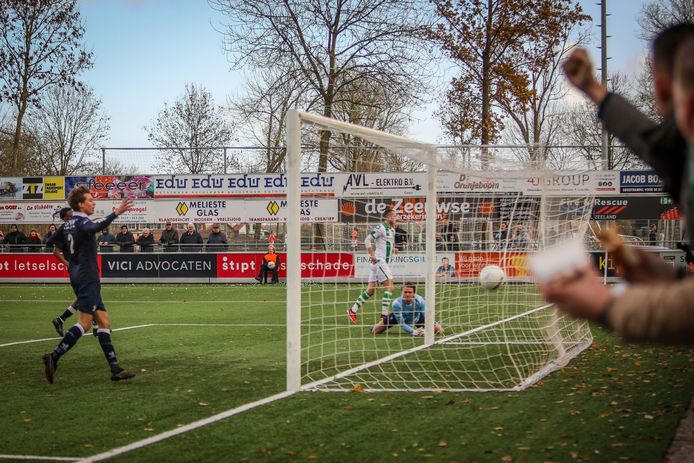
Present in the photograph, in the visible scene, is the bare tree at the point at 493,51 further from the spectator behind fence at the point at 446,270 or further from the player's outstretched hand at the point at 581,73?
the player's outstretched hand at the point at 581,73

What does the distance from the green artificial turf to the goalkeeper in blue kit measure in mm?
2161

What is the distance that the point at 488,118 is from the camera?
1200 inches

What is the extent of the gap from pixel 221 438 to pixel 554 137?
46344 mm

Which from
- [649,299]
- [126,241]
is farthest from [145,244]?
[649,299]

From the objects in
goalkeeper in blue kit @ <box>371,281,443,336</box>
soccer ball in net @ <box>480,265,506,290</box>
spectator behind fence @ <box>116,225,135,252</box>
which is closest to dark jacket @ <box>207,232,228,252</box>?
spectator behind fence @ <box>116,225,135,252</box>

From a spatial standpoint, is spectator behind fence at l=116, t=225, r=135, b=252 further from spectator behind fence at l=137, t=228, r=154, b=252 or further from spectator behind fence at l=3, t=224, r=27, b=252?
spectator behind fence at l=3, t=224, r=27, b=252

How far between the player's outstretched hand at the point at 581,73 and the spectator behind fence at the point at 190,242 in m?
26.0

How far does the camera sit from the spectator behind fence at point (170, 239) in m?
28.2

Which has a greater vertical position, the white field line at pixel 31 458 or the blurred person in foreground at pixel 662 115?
the blurred person in foreground at pixel 662 115

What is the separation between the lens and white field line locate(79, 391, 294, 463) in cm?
572

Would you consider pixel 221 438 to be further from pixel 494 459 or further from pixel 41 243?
pixel 41 243

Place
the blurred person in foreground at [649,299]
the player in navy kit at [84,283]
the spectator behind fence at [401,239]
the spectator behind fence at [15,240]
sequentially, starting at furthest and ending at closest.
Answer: the spectator behind fence at [15,240] < the spectator behind fence at [401,239] < the player in navy kit at [84,283] < the blurred person in foreground at [649,299]

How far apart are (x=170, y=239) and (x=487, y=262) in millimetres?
18464

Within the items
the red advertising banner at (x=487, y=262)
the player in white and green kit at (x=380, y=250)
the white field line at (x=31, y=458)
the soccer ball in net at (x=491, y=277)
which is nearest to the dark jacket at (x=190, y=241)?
the player in white and green kit at (x=380, y=250)
